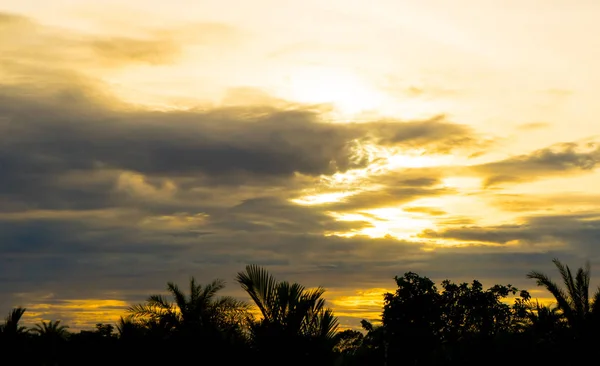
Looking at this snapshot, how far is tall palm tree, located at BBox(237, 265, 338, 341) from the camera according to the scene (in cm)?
1728

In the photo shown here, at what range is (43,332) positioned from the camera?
36.5 meters

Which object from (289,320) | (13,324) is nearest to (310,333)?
(289,320)

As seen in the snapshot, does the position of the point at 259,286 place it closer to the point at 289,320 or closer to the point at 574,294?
the point at 289,320

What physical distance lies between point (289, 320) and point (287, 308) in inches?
11.6

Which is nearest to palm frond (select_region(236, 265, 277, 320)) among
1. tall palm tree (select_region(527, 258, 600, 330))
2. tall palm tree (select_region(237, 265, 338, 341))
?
tall palm tree (select_region(237, 265, 338, 341))

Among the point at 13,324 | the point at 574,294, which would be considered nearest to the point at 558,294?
the point at 574,294

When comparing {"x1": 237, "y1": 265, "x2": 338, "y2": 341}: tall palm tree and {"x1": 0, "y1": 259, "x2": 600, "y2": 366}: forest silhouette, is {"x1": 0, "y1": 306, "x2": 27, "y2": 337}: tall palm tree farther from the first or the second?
{"x1": 237, "y1": 265, "x2": 338, "y2": 341}: tall palm tree

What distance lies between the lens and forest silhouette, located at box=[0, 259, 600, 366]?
17.4 metres

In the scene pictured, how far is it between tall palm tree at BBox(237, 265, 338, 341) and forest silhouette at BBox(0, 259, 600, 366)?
24 millimetres

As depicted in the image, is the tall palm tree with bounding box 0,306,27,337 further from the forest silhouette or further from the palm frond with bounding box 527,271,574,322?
the palm frond with bounding box 527,271,574,322

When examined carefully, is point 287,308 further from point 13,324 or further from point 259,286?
point 13,324

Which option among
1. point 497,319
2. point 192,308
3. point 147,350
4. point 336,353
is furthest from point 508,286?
point 336,353

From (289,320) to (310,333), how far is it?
0.65m

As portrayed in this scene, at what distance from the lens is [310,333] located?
1753 cm
